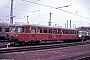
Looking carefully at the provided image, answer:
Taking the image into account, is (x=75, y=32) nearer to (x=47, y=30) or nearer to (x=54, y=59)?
(x=47, y=30)

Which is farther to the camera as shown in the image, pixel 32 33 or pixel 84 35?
pixel 84 35

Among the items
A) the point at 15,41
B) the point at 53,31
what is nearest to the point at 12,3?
the point at 53,31

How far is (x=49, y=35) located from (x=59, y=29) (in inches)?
159

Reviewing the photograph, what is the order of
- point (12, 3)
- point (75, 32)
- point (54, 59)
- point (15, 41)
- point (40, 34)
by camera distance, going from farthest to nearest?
point (75, 32) → point (12, 3) → point (40, 34) → point (15, 41) → point (54, 59)

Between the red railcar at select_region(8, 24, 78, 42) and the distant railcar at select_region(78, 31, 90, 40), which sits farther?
the distant railcar at select_region(78, 31, 90, 40)

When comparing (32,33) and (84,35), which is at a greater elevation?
(32,33)

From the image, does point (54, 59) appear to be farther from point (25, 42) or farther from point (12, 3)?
point (12, 3)

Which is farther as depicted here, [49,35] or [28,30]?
[49,35]

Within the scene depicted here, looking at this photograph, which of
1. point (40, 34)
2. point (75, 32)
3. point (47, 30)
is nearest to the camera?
point (40, 34)

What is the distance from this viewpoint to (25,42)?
26297 mm

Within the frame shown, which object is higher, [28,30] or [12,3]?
[12,3]

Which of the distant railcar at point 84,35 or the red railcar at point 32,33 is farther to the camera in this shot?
the distant railcar at point 84,35

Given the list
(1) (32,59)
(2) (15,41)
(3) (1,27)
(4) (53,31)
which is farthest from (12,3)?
(1) (32,59)

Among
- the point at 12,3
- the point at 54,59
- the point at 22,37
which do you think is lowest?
the point at 54,59
